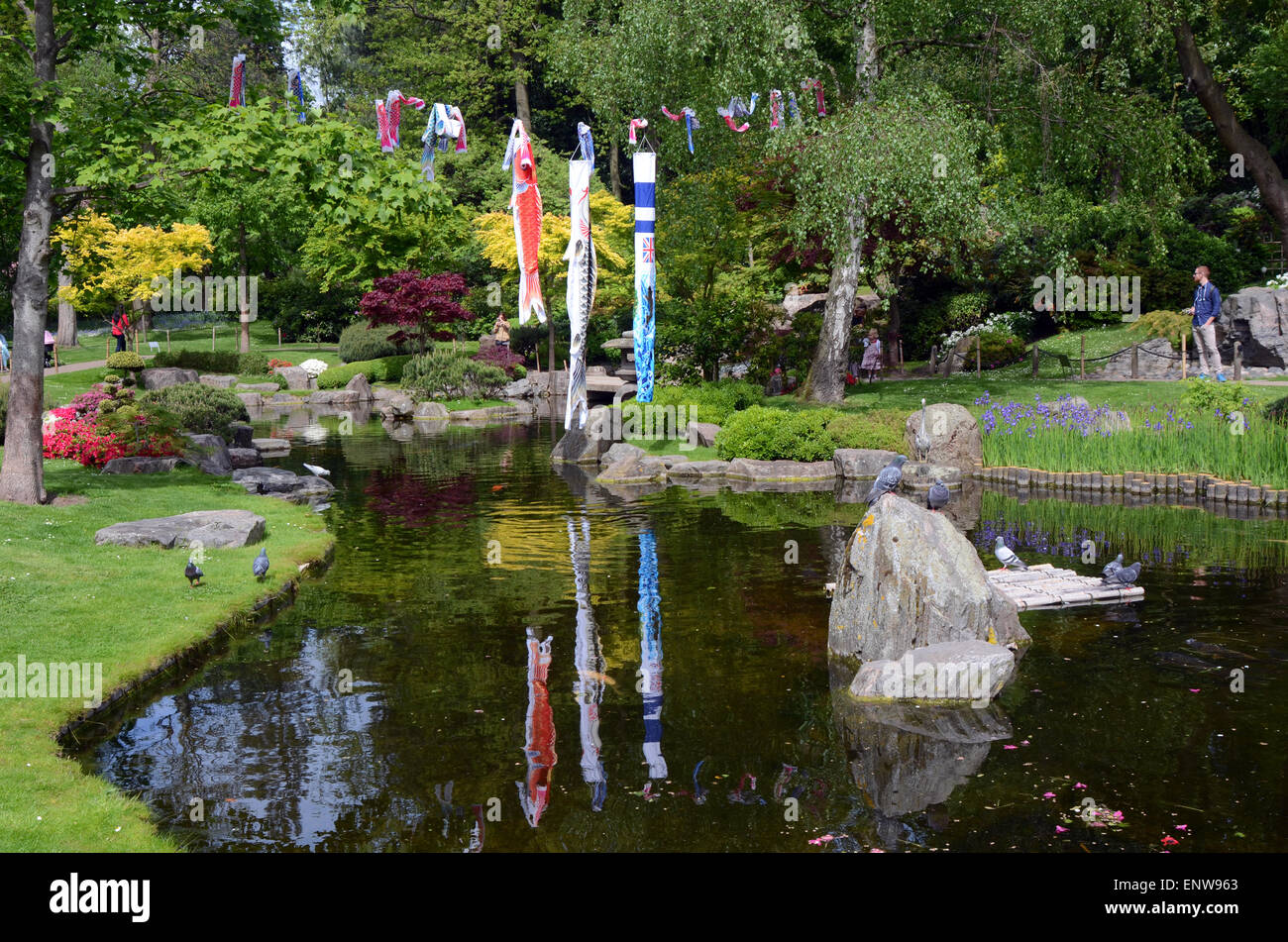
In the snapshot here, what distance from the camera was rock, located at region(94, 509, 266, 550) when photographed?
14.8 metres

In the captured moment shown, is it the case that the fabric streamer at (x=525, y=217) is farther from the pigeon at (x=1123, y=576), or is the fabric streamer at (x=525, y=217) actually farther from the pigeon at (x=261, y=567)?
the pigeon at (x=1123, y=576)

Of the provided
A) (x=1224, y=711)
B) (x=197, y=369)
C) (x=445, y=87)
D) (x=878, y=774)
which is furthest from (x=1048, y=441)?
(x=445, y=87)

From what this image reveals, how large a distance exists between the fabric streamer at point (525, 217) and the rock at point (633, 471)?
390cm

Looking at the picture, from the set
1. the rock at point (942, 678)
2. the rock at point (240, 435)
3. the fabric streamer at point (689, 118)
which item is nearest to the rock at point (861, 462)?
the fabric streamer at point (689, 118)

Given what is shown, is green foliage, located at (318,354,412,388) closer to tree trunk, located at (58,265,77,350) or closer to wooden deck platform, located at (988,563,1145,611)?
tree trunk, located at (58,265,77,350)

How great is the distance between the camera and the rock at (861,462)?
2273 centimetres

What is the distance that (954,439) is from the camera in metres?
22.6

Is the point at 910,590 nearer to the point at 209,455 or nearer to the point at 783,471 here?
the point at 783,471

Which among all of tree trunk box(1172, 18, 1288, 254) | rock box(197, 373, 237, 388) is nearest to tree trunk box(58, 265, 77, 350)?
rock box(197, 373, 237, 388)

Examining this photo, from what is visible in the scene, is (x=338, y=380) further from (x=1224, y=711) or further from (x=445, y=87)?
(x=1224, y=711)

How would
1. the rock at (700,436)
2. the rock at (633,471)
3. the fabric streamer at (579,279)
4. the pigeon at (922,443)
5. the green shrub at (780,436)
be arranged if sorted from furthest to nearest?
the rock at (700,436)
the fabric streamer at (579,279)
the green shrub at (780,436)
the rock at (633,471)
the pigeon at (922,443)

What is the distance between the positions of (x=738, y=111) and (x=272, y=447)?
44.8ft

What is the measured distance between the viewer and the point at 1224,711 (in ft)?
31.1

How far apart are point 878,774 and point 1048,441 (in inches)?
579
